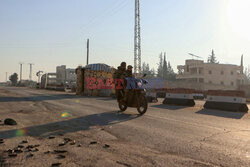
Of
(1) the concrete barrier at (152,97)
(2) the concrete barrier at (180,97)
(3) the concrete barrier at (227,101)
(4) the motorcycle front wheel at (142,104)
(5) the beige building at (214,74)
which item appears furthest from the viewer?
(5) the beige building at (214,74)

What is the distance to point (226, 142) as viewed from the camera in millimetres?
4320

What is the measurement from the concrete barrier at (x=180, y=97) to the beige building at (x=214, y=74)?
2074 inches

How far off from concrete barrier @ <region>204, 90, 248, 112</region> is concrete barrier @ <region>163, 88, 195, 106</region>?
4.68ft

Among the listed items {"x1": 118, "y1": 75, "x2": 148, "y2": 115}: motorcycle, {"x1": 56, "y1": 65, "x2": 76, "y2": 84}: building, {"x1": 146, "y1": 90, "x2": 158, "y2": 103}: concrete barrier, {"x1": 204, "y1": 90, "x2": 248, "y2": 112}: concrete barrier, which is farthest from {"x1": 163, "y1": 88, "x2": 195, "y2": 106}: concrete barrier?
{"x1": 56, "y1": 65, "x2": 76, "y2": 84}: building

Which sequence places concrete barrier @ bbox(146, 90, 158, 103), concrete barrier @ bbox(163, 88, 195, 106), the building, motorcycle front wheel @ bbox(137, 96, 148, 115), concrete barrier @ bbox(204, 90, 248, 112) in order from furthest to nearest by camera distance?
the building → concrete barrier @ bbox(146, 90, 158, 103) → concrete barrier @ bbox(163, 88, 195, 106) → concrete barrier @ bbox(204, 90, 248, 112) → motorcycle front wheel @ bbox(137, 96, 148, 115)

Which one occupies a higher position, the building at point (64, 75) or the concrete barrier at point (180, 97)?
the building at point (64, 75)

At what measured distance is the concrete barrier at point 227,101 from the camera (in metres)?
10.9

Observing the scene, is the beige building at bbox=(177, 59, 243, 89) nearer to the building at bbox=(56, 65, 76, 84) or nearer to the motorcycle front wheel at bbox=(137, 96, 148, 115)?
the building at bbox=(56, 65, 76, 84)

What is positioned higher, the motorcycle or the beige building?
the beige building

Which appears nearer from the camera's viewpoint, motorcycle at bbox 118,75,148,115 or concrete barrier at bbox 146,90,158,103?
motorcycle at bbox 118,75,148,115

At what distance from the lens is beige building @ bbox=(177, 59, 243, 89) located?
6425cm

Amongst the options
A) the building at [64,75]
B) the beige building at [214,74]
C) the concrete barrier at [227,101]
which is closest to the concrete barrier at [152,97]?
the concrete barrier at [227,101]

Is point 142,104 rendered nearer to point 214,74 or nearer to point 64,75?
point 214,74

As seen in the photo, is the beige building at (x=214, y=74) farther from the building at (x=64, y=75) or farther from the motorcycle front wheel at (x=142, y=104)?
the motorcycle front wheel at (x=142, y=104)
